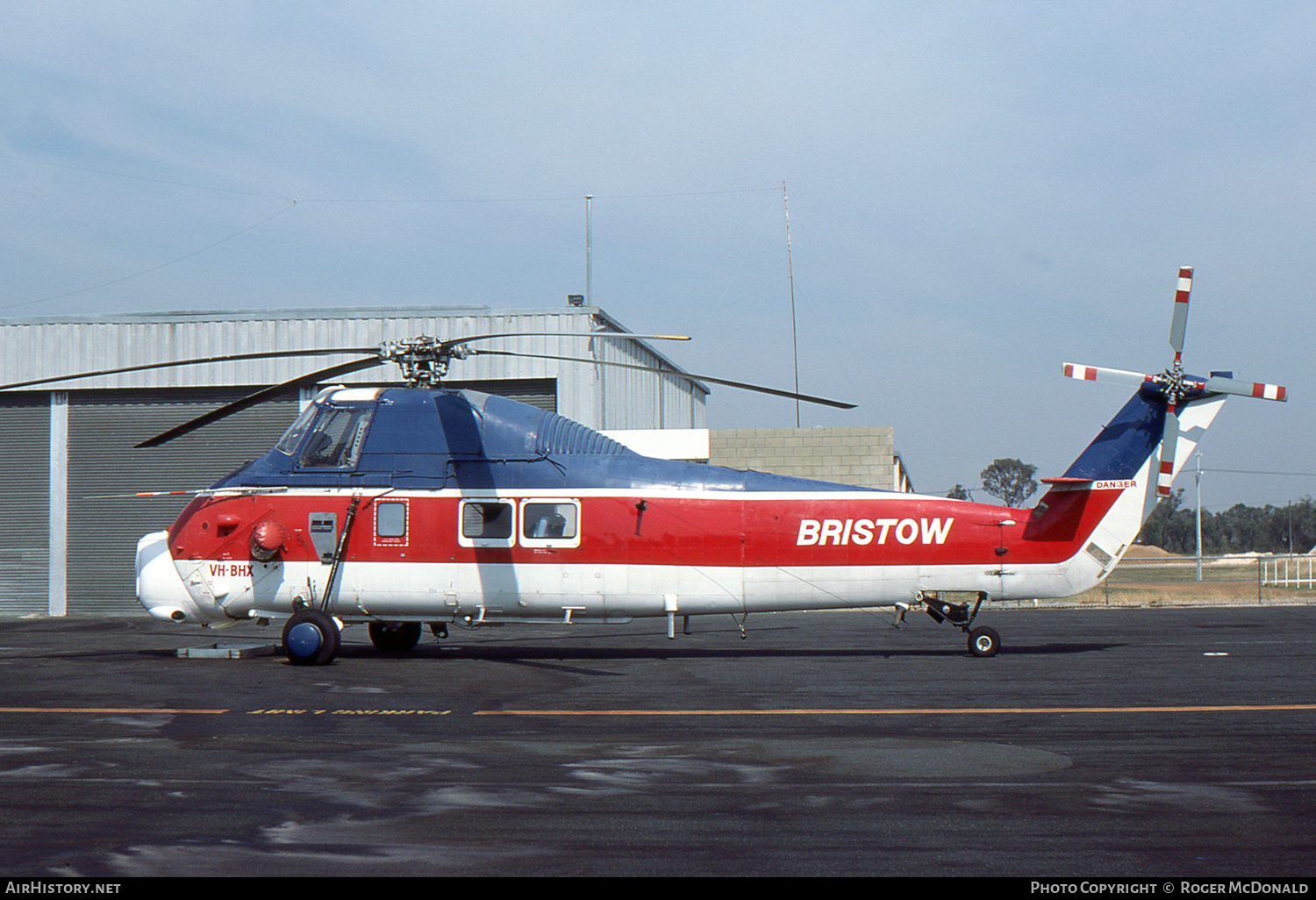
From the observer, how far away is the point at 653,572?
49.5 ft

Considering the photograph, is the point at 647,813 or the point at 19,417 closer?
the point at 647,813

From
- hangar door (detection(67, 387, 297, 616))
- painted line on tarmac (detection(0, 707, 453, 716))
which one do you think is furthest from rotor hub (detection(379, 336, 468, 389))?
hangar door (detection(67, 387, 297, 616))

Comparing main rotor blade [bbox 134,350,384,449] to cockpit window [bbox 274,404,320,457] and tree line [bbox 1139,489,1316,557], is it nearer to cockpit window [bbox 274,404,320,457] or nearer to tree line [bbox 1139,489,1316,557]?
cockpit window [bbox 274,404,320,457]

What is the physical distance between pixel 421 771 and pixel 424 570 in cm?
755

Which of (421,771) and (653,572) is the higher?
(653,572)

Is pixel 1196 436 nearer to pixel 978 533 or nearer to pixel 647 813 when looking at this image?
pixel 978 533

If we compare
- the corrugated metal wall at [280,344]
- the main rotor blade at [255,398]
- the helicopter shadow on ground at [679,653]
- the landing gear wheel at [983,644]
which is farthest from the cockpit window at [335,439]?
the corrugated metal wall at [280,344]

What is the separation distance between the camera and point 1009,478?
417 feet

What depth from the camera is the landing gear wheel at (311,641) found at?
14859 millimetres

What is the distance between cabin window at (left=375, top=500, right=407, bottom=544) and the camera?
15398 mm

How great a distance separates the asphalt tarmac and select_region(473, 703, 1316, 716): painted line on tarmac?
56 millimetres

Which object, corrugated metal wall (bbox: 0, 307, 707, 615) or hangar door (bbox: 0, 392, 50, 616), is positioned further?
hangar door (bbox: 0, 392, 50, 616)

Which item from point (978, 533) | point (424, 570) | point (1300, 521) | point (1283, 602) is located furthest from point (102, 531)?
point (1300, 521)

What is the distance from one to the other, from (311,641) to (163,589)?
275 centimetres
